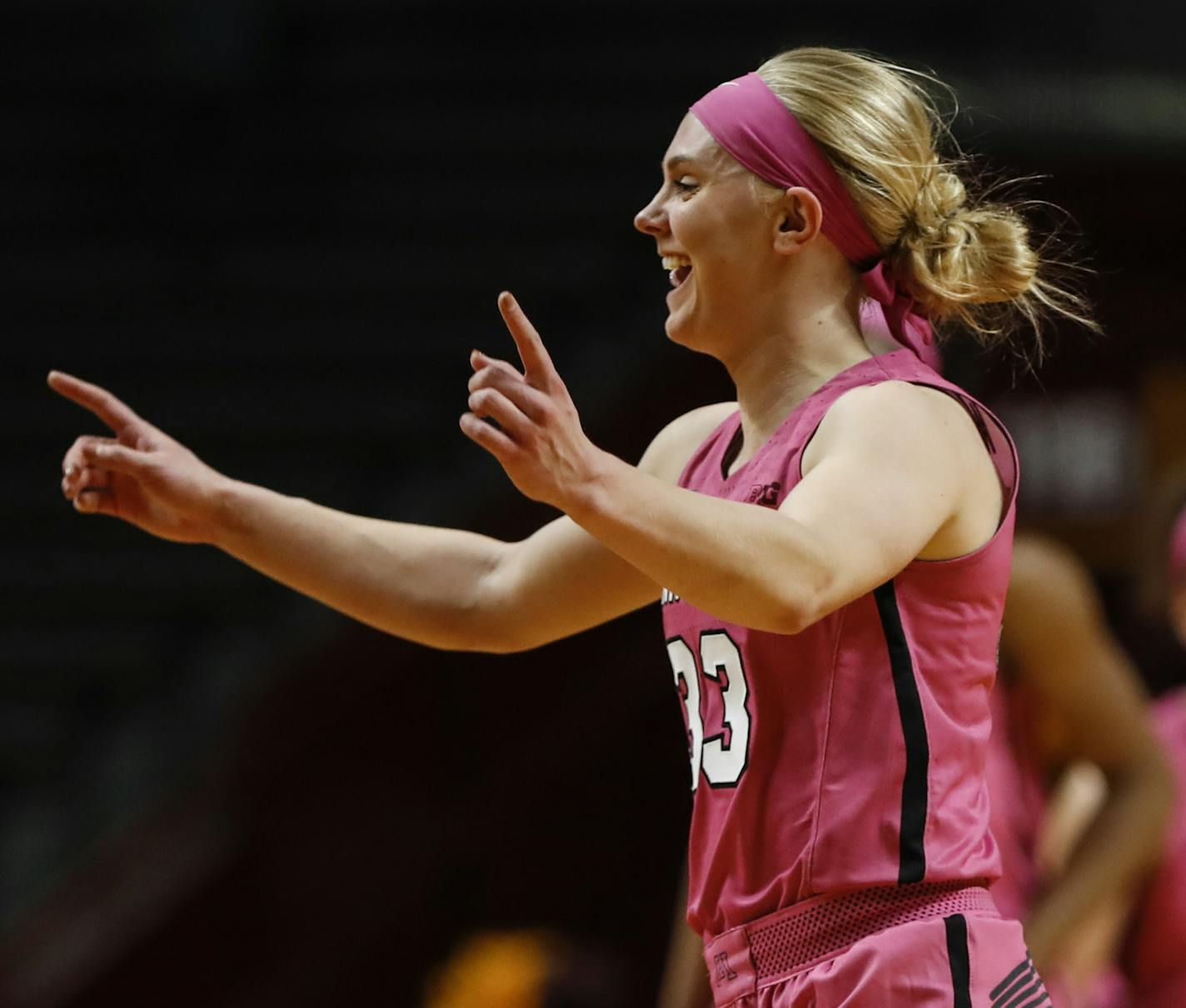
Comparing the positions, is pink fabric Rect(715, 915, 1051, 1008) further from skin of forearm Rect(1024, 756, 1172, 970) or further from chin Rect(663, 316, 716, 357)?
skin of forearm Rect(1024, 756, 1172, 970)

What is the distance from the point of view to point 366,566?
265cm

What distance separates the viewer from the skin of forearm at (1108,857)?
3.55m

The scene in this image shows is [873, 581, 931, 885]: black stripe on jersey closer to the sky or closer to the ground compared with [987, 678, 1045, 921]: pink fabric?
closer to the sky

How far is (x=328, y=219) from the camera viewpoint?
8492 millimetres

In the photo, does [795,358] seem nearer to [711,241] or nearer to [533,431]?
[711,241]

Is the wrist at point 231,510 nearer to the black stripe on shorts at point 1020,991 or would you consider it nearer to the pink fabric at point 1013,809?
the black stripe on shorts at point 1020,991

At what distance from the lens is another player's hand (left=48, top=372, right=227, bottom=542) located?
→ 2.58 m

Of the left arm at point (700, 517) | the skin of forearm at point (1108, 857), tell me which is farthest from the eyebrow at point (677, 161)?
the skin of forearm at point (1108, 857)

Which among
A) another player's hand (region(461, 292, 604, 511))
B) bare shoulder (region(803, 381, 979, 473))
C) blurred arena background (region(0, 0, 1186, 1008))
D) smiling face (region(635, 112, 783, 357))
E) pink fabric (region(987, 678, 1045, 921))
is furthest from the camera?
blurred arena background (region(0, 0, 1186, 1008))

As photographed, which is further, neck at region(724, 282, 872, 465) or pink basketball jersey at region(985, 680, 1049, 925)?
pink basketball jersey at region(985, 680, 1049, 925)

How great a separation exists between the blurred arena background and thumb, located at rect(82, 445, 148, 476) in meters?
3.37

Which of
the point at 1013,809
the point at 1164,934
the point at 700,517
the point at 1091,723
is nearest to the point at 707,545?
the point at 700,517

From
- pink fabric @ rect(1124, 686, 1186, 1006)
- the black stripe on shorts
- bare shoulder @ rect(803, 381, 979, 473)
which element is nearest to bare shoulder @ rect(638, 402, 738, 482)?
bare shoulder @ rect(803, 381, 979, 473)

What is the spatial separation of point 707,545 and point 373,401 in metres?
Result: 5.95
